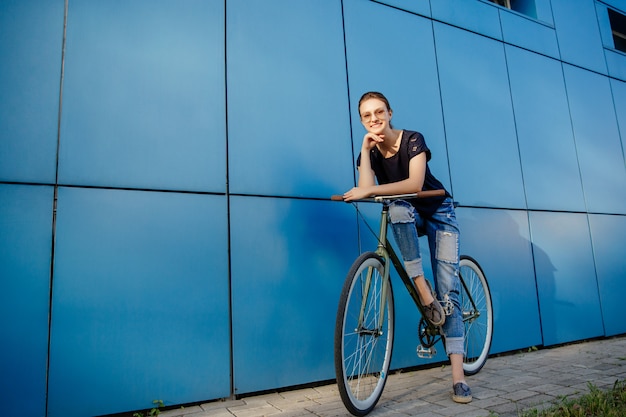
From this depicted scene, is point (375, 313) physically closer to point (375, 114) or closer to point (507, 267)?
point (375, 114)

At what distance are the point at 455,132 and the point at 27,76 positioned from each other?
12.7 ft

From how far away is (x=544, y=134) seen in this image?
5.10 meters

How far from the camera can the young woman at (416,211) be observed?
258cm

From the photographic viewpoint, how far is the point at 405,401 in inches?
104

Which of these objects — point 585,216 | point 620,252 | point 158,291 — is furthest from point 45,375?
point 620,252

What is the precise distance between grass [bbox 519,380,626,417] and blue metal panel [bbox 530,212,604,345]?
218 cm

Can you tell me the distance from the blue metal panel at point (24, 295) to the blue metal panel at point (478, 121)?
3.67m

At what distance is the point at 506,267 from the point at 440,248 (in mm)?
1969

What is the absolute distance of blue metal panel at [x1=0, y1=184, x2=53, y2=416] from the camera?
7.66ft

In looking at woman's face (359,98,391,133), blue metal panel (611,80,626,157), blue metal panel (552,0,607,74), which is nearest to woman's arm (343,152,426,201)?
woman's face (359,98,391,133)

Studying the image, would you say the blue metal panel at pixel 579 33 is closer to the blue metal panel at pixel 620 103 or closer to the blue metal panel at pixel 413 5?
the blue metal panel at pixel 620 103

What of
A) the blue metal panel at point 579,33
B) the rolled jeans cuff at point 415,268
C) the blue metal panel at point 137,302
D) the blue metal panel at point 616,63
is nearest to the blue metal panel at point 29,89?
the blue metal panel at point 137,302

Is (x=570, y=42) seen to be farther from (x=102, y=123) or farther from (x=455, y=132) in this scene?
(x=102, y=123)

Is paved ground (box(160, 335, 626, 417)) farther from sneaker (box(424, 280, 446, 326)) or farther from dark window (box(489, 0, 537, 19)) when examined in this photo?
dark window (box(489, 0, 537, 19))
